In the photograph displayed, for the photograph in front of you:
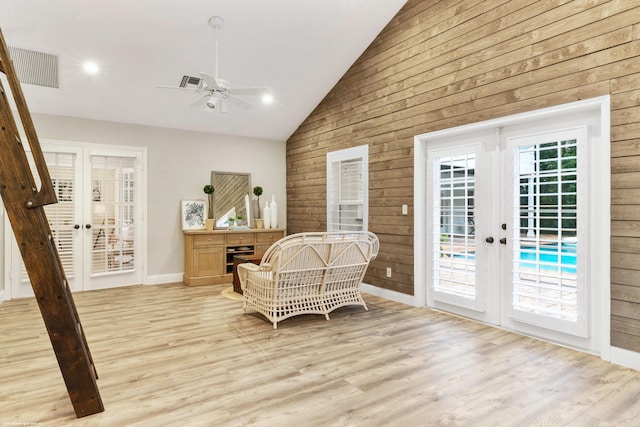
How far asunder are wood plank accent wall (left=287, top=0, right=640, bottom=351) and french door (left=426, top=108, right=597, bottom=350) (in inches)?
9.7

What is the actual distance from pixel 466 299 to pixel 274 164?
4495 millimetres

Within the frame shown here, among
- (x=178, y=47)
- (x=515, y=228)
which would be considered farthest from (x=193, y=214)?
(x=515, y=228)

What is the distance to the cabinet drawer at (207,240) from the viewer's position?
6.05 meters

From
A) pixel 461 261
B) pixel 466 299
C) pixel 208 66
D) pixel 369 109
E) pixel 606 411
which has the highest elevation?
pixel 208 66

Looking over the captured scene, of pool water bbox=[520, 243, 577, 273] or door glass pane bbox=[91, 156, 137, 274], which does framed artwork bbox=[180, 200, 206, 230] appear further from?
pool water bbox=[520, 243, 577, 273]

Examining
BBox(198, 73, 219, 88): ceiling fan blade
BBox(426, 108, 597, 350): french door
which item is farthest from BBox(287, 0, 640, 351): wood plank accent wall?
BBox(198, 73, 219, 88): ceiling fan blade

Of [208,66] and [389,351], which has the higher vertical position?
[208,66]

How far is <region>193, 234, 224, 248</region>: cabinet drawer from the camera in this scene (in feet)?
19.9

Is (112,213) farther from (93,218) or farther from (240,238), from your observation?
(240,238)

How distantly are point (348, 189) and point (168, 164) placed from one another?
3042 millimetres

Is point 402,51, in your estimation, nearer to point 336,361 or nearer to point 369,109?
point 369,109

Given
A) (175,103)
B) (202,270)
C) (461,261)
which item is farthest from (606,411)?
(175,103)

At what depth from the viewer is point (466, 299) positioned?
164 inches

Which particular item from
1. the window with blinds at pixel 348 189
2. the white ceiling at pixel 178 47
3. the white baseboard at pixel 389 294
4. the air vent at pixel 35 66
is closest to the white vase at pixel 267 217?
the window with blinds at pixel 348 189
